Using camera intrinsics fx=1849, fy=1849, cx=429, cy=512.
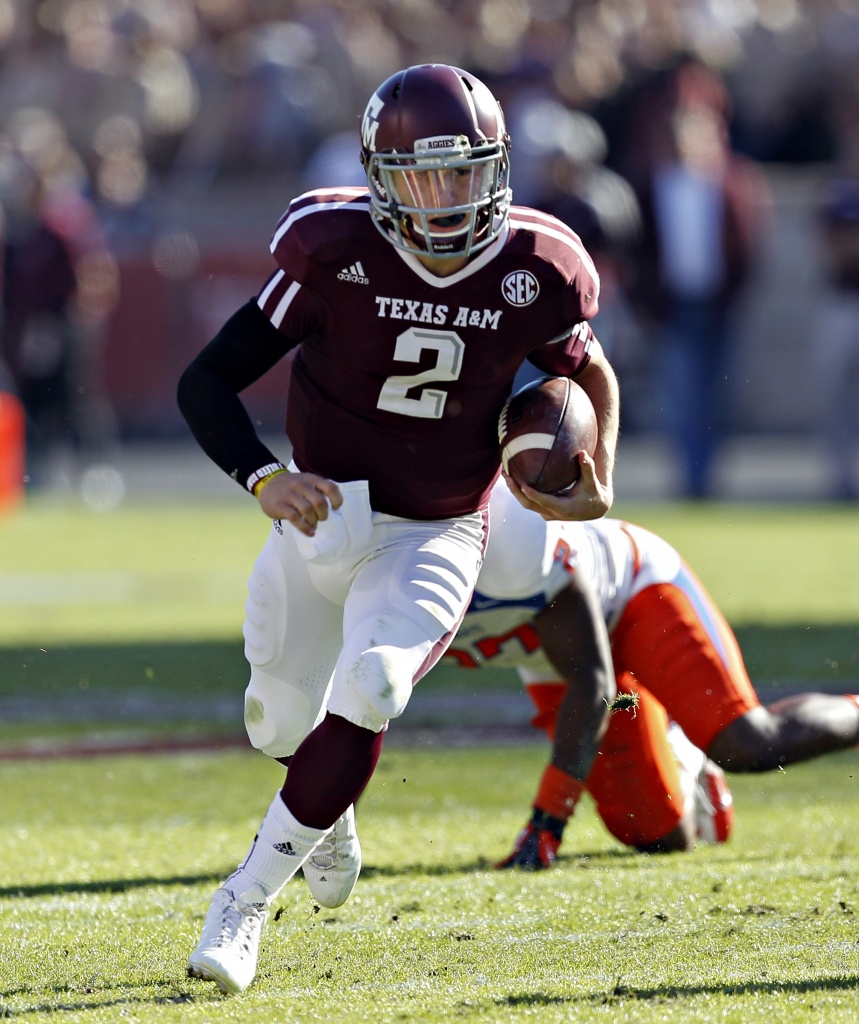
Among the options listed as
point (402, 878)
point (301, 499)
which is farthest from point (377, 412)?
point (402, 878)

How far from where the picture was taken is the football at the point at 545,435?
386 centimetres

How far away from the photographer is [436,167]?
3.71 metres

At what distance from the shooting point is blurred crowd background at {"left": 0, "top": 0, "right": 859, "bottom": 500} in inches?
520

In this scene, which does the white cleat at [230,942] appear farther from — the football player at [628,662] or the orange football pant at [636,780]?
the orange football pant at [636,780]

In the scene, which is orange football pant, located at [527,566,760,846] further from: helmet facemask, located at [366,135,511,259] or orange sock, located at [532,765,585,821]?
Answer: helmet facemask, located at [366,135,511,259]

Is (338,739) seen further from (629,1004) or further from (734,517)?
(734,517)

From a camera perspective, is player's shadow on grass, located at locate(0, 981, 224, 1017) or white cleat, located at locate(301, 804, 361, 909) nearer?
player's shadow on grass, located at locate(0, 981, 224, 1017)

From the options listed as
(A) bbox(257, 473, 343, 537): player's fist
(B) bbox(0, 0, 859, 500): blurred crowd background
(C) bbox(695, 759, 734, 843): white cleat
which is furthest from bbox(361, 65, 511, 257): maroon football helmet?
(B) bbox(0, 0, 859, 500): blurred crowd background

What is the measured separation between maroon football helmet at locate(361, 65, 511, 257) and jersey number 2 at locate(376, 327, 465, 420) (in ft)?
0.58

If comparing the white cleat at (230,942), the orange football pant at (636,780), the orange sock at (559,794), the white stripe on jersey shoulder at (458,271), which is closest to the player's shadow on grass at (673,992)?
the white cleat at (230,942)

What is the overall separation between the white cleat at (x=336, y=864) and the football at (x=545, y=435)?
0.81 metres

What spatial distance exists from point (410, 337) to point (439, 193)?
0.30 m

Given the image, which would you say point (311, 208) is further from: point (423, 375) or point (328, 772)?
point (328, 772)

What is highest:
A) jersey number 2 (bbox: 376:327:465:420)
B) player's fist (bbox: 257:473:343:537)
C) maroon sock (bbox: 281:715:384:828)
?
jersey number 2 (bbox: 376:327:465:420)
